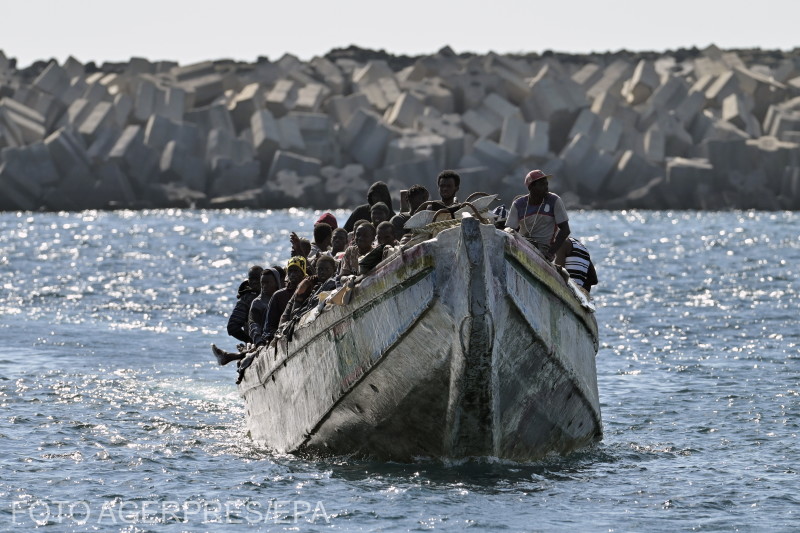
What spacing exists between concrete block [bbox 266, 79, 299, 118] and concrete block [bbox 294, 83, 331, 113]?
358 millimetres

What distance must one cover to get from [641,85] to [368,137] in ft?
61.9

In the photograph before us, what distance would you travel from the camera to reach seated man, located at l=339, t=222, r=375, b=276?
14648 mm

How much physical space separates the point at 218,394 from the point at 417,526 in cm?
917

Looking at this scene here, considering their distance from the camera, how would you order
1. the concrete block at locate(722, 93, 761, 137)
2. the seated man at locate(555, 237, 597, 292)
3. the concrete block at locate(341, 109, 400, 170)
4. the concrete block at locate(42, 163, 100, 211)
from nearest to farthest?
the seated man at locate(555, 237, 597, 292)
the concrete block at locate(42, 163, 100, 211)
the concrete block at locate(341, 109, 400, 170)
the concrete block at locate(722, 93, 761, 137)

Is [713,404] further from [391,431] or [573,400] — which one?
[391,431]

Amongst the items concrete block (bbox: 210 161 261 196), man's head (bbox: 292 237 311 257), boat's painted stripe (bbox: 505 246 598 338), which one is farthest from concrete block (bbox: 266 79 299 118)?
boat's painted stripe (bbox: 505 246 598 338)

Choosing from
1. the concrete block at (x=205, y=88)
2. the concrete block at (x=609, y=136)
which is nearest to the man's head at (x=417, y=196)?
the concrete block at (x=609, y=136)

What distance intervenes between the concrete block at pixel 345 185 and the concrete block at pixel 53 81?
19770 mm

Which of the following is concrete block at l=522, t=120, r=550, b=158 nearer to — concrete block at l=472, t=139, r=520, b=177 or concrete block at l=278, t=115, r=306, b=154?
concrete block at l=472, t=139, r=520, b=177

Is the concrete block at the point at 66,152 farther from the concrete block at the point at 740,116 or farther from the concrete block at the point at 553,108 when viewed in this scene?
the concrete block at the point at 740,116

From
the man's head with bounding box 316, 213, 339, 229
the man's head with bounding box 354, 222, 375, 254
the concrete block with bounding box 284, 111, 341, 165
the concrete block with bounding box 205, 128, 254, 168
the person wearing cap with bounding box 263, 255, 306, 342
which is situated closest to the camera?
the man's head with bounding box 354, 222, 375, 254

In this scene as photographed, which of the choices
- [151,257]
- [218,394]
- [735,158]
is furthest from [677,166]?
[218,394]

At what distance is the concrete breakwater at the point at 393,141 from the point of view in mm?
77438

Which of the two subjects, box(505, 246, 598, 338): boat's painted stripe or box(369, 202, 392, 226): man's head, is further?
box(369, 202, 392, 226): man's head
